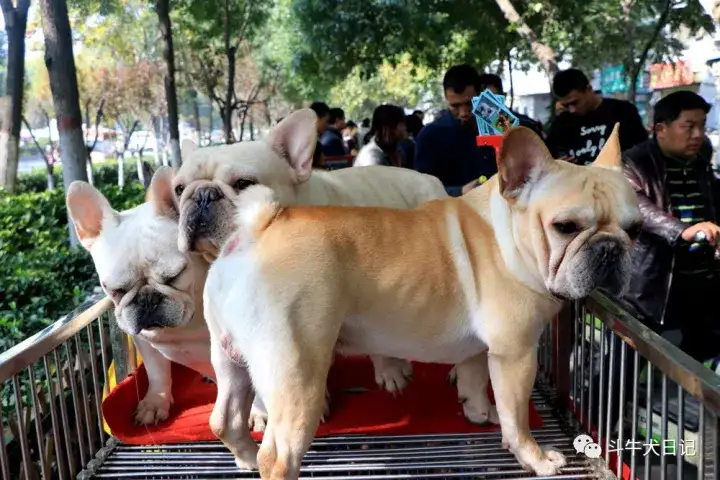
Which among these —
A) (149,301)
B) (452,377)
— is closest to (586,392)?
(452,377)

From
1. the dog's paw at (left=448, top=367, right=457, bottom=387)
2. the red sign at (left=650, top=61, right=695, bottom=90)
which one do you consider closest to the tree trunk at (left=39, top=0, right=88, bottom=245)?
the dog's paw at (left=448, top=367, right=457, bottom=387)

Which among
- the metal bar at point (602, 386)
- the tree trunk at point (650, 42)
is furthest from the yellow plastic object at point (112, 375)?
the tree trunk at point (650, 42)

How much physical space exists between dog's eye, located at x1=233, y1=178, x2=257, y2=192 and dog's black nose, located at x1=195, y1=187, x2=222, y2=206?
117mm

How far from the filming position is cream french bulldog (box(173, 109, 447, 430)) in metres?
1.96

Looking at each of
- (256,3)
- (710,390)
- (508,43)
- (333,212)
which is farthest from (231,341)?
(256,3)

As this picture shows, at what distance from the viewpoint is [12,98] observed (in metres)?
9.27

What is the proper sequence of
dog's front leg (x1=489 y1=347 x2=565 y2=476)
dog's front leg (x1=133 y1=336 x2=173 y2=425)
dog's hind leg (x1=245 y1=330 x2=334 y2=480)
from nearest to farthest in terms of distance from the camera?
1. dog's hind leg (x1=245 y1=330 x2=334 y2=480)
2. dog's front leg (x1=489 y1=347 x2=565 y2=476)
3. dog's front leg (x1=133 y1=336 x2=173 y2=425)

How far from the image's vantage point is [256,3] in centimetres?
1641

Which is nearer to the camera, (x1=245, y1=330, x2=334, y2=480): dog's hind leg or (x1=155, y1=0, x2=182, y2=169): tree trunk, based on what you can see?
(x1=245, y1=330, x2=334, y2=480): dog's hind leg

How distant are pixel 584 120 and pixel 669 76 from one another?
22.8 meters

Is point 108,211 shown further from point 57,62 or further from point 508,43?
point 508,43

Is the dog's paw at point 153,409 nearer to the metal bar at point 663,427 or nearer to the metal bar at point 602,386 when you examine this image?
the metal bar at point 602,386

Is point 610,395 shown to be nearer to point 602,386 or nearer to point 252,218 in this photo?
point 602,386

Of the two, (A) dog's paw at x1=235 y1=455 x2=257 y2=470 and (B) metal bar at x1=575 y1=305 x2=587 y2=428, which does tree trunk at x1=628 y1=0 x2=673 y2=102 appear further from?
(A) dog's paw at x1=235 y1=455 x2=257 y2=470
